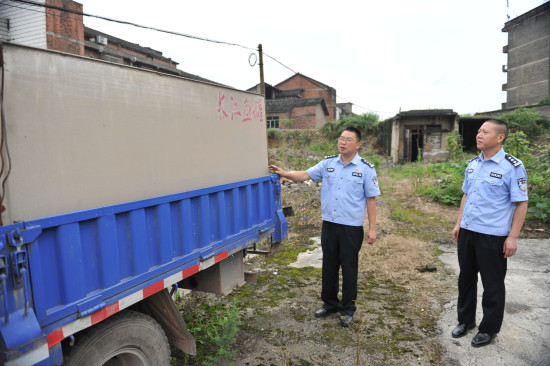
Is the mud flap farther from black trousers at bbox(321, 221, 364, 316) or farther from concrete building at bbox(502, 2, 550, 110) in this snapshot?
concrete building at bbox(502, 2, 550, 110)

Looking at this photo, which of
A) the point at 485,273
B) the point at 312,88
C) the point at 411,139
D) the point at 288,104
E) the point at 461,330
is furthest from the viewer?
the point at 312,88

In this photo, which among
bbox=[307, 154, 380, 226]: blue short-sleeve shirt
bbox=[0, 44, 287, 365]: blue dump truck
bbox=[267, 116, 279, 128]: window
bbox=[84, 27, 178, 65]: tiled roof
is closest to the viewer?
bbox=[0, 44, 287, 365]: blue dump truck

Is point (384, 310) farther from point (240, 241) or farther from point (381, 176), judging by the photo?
point (381, 176)

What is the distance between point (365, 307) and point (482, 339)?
1.14 meters

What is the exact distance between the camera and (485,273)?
2906mm

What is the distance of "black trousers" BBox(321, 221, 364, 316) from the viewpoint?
333cm

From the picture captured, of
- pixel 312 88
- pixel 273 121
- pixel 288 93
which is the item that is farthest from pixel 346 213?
pixel 312 88

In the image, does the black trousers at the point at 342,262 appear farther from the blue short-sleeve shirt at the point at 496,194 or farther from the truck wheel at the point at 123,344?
the truck wheel at the point at 123,344

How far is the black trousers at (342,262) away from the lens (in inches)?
131

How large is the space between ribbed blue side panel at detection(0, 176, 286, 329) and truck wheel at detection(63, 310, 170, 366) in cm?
19

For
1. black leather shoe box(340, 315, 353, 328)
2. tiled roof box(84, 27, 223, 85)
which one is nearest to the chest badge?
black leather shoe box(340, 315, 353, 328)

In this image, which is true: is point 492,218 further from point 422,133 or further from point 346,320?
point 422,133

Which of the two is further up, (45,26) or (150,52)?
(150,52)

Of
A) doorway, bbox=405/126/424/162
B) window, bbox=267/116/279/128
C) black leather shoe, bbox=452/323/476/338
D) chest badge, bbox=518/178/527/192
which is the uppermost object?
window, bbox=267/116/279/128
